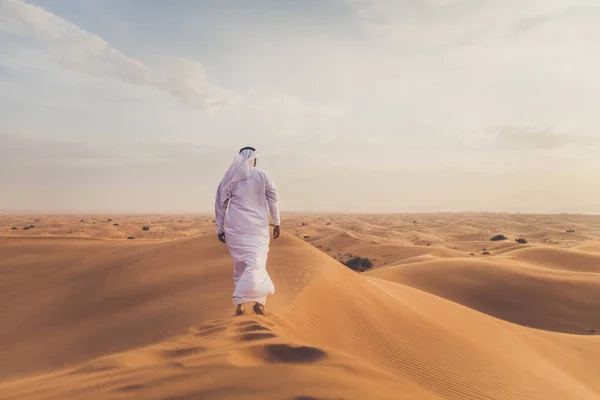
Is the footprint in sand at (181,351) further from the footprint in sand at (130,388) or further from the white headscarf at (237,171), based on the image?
the white headscarf at (237,171)

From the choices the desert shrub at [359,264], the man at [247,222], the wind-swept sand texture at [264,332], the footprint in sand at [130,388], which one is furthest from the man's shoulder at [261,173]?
the desert shrub at [359,264]

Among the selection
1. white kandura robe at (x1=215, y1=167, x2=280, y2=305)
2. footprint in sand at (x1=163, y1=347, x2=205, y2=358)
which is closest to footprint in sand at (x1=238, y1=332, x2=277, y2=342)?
footprint in sand at (x1=163, y1=347, x2=205, y2=358)

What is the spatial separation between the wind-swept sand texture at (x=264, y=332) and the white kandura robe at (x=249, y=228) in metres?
0.42

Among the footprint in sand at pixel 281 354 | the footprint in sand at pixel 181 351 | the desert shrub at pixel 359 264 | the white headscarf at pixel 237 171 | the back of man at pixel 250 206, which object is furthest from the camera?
the desert shrub at pixel 359 264

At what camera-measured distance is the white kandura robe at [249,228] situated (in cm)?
519

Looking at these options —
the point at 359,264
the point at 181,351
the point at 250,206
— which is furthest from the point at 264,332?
the point at 359,264

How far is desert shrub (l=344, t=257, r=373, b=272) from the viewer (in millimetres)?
21219

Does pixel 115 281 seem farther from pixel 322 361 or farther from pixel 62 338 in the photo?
pixel 322 361

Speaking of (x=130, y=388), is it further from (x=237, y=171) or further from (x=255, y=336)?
(x=237, y=171)

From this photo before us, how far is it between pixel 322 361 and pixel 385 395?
639 mm

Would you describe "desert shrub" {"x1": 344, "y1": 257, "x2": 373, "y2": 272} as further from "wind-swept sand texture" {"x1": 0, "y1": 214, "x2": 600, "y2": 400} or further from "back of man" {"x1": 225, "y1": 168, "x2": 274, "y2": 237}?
"back of man" {"x1": 225, "y1": 168, "x2": 274, "y2": 237}

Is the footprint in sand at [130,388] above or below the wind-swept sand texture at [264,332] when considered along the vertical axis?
above

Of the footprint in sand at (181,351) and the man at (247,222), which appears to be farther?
the man at (247,222)

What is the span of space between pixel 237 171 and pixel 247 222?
77 centimetres
